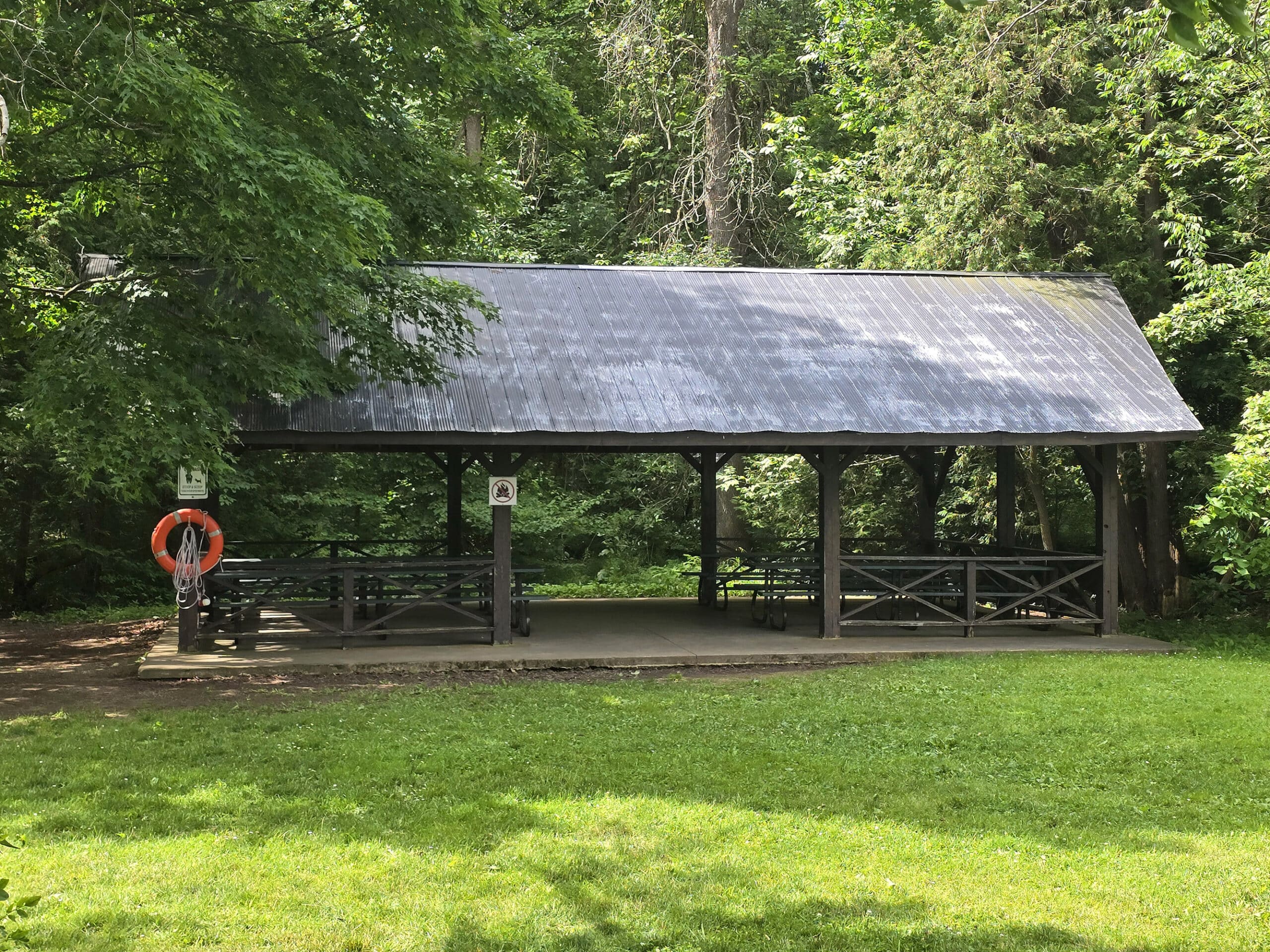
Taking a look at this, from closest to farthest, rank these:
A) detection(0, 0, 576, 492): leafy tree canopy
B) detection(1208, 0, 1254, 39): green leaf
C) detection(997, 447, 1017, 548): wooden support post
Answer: detection(1208, 0, 1254, 39): green leaf, detection(0, 0, 576, 492): leafy tree canopy, detection(997, 447, 1017, 548): wooden support post

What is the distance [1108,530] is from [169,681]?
9.92 m

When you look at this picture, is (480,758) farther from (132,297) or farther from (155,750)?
(132,297)

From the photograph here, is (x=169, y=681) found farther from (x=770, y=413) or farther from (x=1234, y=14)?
(x=1234, y=14)


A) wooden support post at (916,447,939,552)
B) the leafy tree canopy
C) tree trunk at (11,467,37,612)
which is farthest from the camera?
tree trunk at (11,467,37,612)

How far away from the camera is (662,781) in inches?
267

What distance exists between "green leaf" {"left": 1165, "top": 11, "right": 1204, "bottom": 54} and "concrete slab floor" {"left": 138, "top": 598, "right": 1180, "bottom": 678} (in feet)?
31.3

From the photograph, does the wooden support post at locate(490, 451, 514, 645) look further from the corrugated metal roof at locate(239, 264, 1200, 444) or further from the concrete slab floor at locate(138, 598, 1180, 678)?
the corrugated metal roof at locate(239, 264, 1200, 444)

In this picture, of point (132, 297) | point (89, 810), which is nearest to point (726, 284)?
point (132, 297)

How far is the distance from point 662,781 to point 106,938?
3203mm

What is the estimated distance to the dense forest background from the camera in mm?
8852

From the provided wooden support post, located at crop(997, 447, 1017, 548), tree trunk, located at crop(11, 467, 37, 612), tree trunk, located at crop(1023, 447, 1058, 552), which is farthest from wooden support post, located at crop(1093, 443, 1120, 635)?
tree trunk, located at crop(11, 467, 37, 612)

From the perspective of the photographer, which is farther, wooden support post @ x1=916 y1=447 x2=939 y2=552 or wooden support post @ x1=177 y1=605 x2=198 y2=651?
wooden support post @ x1=916 y1=447 x2=939 y2=552

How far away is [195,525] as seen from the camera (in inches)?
446

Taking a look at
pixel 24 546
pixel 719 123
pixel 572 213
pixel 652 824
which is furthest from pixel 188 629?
pixel 572 213
